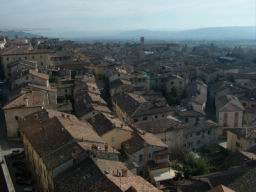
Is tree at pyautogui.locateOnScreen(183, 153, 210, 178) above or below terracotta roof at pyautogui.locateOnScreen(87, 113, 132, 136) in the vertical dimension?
below

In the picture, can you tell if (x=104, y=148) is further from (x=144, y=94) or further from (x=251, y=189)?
(x=144, y=94)

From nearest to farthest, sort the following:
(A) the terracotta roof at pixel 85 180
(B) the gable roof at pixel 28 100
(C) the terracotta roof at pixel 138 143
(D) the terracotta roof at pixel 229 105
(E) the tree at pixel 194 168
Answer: (A) the terracotta roof at pixel 85 180 < (E) the tree at pixel 194 168 < (C) the terracotta roof at pixel 138 143 < (B) the gable roof at pixel 28 100 < (D) the terracotta roof at pixel 229 105

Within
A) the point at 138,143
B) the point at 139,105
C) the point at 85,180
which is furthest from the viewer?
the point at 139,105

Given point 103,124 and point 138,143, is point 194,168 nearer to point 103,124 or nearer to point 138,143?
point 138,143

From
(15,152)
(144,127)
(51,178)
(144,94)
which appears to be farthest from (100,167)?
(144,94)

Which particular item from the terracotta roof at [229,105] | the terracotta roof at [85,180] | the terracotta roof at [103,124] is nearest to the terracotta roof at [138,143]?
the terracotta roof at [103,124]

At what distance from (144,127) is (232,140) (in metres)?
10.9

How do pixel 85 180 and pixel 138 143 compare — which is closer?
pixel 85 180

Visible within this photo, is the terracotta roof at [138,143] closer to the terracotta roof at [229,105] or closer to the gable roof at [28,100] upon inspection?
the gable roof at [28,100]

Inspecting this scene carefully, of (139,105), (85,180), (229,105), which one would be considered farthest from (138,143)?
(229,105)

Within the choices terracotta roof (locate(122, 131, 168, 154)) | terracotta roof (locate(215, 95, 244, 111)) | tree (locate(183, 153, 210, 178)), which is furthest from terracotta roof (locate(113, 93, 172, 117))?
tree (locate(183, 153, 210, 178))

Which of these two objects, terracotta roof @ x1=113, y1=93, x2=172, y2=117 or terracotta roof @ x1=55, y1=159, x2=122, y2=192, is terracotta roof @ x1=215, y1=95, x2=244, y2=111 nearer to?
terracotta roof @ x1=113, y1=93, x2=172, y2=117

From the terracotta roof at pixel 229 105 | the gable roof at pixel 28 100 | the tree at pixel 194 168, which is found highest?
the gable roof at pixel 28 100

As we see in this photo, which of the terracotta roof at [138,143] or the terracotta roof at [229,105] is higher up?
the terracotta roof at [138,143]
